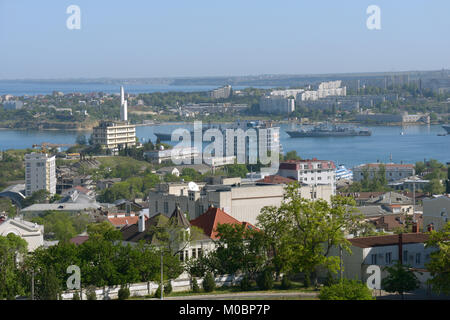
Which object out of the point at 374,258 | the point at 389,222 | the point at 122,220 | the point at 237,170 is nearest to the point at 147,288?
the point at 374,258

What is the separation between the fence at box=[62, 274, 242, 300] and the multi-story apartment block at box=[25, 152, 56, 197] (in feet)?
41.3

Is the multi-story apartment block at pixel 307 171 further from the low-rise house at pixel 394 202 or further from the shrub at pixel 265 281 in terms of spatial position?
the shrub at pixel 265 281

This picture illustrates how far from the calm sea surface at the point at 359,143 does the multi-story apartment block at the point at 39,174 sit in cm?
1163

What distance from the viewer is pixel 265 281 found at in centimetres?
663

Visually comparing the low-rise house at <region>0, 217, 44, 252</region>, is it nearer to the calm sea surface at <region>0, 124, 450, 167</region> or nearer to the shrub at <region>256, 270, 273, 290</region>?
Answer: the shrub at <region>256, 270, 273, 290</region>

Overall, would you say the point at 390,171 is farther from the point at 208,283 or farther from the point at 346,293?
the point at 346,293

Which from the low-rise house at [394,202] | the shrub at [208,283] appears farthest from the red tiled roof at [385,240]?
A: the low-rise house at [394,202]

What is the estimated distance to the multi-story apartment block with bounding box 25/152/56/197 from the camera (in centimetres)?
1927

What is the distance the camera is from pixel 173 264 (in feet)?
22.5

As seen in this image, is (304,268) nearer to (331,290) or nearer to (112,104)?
(331,290)

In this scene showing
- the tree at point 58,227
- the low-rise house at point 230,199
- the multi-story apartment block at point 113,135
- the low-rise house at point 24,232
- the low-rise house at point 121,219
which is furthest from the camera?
the multi-story apartment block at point 113,135

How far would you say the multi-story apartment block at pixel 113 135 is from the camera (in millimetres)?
29797

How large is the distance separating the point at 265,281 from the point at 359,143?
115 ft
